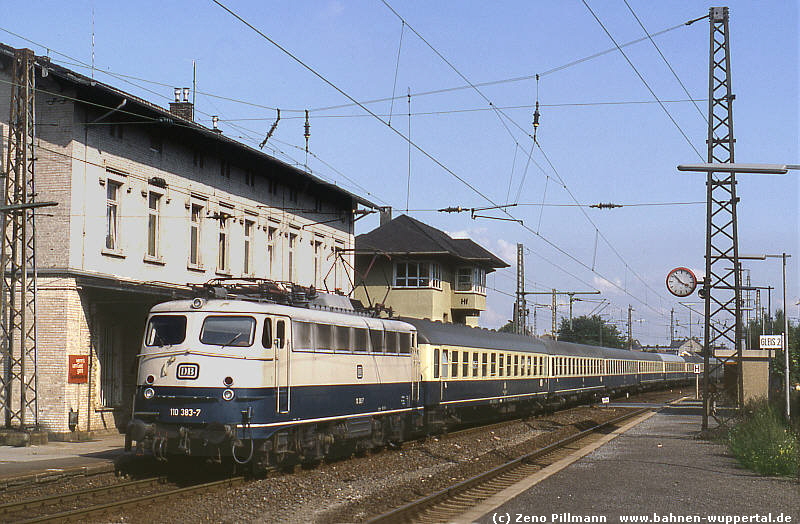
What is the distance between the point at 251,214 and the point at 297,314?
16.4m

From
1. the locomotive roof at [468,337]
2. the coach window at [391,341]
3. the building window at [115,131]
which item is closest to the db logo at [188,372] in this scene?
the coach window at [391,341]

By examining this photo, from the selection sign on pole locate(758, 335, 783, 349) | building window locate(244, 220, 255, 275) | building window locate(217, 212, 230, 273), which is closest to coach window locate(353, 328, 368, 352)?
building window locate(217, 212, 230, 273)

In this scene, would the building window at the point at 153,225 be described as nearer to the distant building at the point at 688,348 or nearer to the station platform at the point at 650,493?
the station platform at the point at 650,493

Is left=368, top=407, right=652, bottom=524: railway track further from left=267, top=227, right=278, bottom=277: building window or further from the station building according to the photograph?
left=267, top=227, right=278, bottom=277: building window

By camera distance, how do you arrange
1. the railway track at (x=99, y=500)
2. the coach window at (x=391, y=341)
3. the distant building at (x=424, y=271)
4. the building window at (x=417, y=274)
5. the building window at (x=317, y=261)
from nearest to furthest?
1. the railway track at (x=99, y=500)
2. the coach window at (x=391, y=341)
3. the building window at (x=317, y=261)
4. the distant building at (x=424, y=271)
5. the building window at (x=417, y=274)

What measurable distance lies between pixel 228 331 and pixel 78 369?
9093mm

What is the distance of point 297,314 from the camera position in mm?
17609

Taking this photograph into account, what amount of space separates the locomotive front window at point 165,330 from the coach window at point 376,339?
522 cm

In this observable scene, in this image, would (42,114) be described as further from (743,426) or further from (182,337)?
(743,426)

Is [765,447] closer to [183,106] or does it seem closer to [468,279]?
[183,106]

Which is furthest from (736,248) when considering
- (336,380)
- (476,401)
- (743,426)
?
(336,380)

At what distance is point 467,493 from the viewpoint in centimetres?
1605

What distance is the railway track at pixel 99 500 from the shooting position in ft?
42.2

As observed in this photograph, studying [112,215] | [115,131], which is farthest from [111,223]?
[115,131]
